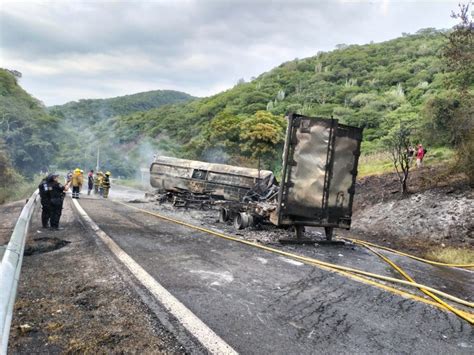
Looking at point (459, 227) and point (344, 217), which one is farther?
point (459, 227)

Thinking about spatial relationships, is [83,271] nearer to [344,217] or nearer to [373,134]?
[344,217]

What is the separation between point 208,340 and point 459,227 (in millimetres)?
10273

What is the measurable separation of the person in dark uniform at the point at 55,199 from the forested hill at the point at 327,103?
61.2 ft

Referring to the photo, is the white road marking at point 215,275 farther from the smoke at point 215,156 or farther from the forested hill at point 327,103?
the smoke at point 215,156

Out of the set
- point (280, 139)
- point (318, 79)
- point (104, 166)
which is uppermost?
point (318, 79)

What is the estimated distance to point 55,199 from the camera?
29.3ft

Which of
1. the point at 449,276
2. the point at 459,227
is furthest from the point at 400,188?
the point at 449,276

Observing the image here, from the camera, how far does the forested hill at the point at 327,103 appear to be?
30922 millimetres

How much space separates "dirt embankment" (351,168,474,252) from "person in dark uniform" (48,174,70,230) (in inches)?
352

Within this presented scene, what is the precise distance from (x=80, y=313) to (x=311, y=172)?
5.88m

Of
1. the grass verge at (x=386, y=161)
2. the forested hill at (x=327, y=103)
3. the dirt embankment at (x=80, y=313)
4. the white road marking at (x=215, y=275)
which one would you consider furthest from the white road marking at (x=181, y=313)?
the forested hill at (x=327, y=103)

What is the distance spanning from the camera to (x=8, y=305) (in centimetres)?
258

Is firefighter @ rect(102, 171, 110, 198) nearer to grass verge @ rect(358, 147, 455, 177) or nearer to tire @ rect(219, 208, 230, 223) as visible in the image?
tire @ rect(219, 208, 230, 223)

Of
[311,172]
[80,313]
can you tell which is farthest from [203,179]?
[80,313]
